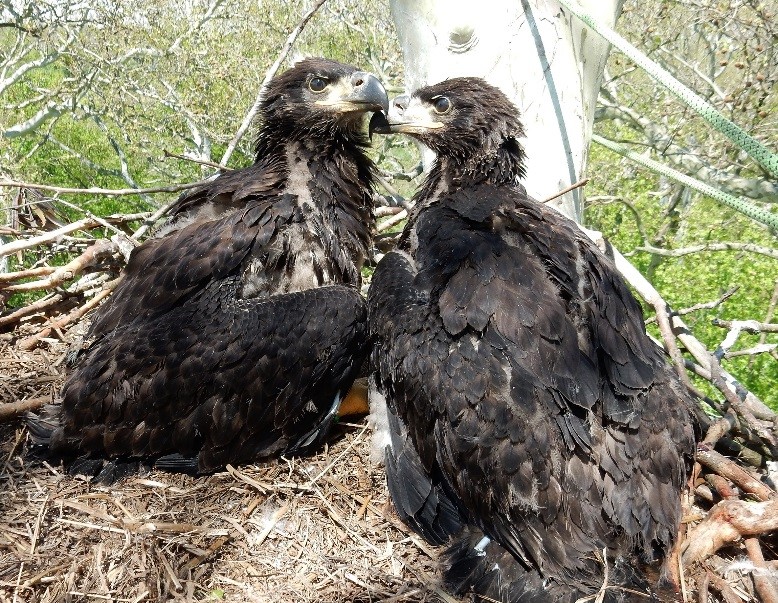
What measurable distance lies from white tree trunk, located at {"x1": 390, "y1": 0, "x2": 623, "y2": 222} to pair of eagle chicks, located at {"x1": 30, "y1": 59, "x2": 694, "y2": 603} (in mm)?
267

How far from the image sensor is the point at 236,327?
10.2 ft

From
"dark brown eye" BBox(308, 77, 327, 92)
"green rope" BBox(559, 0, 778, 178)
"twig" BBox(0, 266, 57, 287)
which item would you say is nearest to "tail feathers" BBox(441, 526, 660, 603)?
"green rope" BBox(559, 0, 778, 178)

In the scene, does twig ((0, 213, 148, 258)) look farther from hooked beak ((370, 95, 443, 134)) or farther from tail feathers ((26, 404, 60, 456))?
hooked beak ((370, 95, 443, 134))

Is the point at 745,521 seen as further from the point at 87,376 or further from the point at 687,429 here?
the point at 87,376

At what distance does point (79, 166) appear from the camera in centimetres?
1307

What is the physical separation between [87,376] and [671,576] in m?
2.68

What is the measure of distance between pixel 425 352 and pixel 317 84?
1.81 meters

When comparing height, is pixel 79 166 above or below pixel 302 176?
below

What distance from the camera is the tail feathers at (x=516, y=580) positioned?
93.4 inches

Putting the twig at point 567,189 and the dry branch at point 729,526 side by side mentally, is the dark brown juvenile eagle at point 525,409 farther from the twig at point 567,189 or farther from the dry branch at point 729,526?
the twig at point 567,189

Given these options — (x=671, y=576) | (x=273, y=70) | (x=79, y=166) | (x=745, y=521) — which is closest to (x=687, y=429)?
(x=745, y=521)

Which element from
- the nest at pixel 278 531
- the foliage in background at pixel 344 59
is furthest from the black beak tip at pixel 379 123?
the foliage in background at pixel 344 59

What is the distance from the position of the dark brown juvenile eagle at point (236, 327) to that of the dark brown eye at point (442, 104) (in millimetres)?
290

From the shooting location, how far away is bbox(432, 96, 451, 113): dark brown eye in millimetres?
3531
